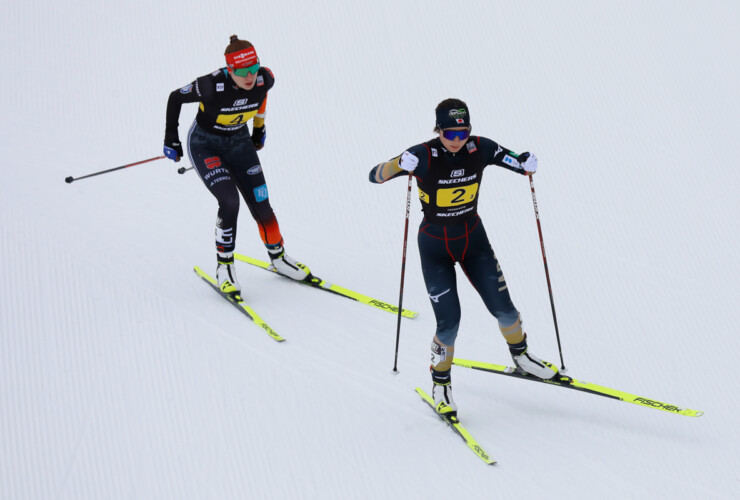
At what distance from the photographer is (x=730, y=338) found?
595 cm

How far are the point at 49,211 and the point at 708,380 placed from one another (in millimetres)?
6382

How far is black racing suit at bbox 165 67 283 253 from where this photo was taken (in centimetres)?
641

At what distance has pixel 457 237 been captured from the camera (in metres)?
4.96

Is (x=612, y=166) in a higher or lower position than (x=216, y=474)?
higher

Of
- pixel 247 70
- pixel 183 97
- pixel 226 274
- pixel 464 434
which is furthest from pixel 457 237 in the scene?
pixel 183 97

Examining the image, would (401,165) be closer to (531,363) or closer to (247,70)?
(531,363)

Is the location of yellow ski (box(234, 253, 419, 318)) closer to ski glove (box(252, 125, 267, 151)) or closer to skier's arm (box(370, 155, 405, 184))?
ski glove (box(252, 125, 267, 151))

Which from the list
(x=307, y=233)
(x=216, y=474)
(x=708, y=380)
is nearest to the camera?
(x=216, y=474)

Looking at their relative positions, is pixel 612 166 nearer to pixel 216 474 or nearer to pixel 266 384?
pixel 266 384

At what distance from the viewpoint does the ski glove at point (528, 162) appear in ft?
16.2

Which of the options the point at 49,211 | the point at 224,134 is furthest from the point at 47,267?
the point at 224,134

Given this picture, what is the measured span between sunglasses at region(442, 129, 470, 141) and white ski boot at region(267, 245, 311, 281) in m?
2.78

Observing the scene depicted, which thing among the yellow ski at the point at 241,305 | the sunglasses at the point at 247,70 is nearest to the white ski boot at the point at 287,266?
the yellow ski at the point at 241,305

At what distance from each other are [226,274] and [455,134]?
292 centimetres
